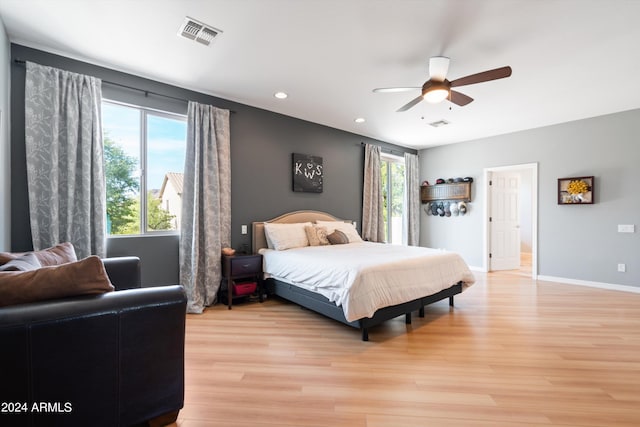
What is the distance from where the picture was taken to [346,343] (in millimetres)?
2666

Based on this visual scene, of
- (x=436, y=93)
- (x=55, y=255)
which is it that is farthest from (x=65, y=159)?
(x=436, y=93)

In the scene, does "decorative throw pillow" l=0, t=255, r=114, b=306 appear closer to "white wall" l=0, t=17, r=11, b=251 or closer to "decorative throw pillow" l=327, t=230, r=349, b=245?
"white wall" l=0, t=17, r=11, b=251

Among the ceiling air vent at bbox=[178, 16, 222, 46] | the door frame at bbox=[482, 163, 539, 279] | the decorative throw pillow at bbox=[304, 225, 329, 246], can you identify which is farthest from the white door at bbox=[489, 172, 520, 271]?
the ceiling air vent at bbox=[178, 16, 222, 46]

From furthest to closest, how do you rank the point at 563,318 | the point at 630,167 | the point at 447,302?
the point at 630,167
the point at 447,302
the point at 563,318

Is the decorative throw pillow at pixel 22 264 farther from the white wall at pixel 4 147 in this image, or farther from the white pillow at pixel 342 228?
the white pillow at pixel 342 228

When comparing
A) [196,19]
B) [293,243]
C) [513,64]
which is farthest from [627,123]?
[196,19]

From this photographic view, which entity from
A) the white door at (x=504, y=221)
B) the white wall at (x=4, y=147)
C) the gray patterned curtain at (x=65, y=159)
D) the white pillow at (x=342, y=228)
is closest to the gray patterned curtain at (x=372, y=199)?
the white pillow at (x=342, y=228)

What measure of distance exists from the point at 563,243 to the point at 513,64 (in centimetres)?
365

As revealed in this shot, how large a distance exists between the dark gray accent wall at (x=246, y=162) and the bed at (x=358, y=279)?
2.07 feet

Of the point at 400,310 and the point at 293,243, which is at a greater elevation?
the point at 293,243

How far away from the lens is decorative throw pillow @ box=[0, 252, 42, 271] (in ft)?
4.83

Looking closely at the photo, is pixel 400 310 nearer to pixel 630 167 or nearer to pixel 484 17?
pixel 484 17

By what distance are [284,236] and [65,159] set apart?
2.51 meters

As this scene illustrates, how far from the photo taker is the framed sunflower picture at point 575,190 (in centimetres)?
469
